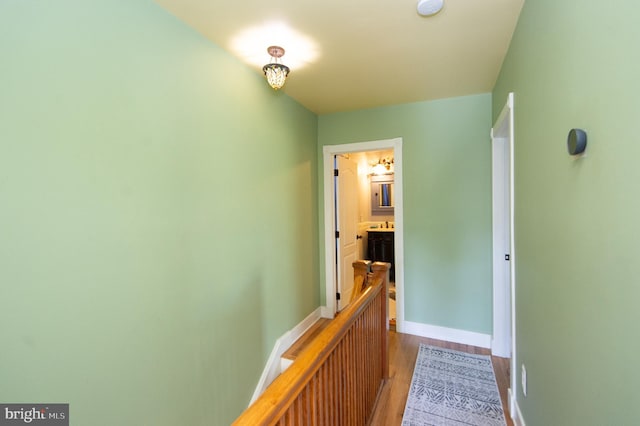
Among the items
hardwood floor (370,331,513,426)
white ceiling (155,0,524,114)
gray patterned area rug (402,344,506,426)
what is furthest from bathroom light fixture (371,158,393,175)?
gray patterned area rug (402,344,506,426)

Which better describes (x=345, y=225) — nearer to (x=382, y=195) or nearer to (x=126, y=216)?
(x=382, y=195)

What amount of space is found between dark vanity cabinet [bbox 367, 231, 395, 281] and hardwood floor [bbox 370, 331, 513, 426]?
6.58 ft

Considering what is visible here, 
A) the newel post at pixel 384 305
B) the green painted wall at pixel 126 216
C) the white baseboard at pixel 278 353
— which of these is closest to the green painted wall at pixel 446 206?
the newel post at pixel 384 305

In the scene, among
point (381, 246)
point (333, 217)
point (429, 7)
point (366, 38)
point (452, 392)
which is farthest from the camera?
point (381, 246)

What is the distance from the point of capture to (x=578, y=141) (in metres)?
0.86

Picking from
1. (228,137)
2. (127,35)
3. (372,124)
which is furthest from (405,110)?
(127,35)

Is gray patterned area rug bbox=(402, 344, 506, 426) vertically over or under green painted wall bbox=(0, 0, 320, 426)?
under

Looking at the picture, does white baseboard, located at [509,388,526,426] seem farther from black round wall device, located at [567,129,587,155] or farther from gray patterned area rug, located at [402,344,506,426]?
black round wall device, located at [567,129,587,155]

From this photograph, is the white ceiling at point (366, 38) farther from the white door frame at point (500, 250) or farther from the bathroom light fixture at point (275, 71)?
the white door frame at point (500, 250)

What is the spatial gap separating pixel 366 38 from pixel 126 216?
176 centimetres

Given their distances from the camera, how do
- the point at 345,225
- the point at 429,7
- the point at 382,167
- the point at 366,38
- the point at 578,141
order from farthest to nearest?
the point at 382,167, the point at 345,225, the point at 366,38, the point at 429,7, the point at 578,141

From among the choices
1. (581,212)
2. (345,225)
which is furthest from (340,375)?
(345,225)

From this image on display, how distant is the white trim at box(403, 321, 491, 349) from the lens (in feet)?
8.98

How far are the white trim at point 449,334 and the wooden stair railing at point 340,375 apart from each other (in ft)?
2.89
